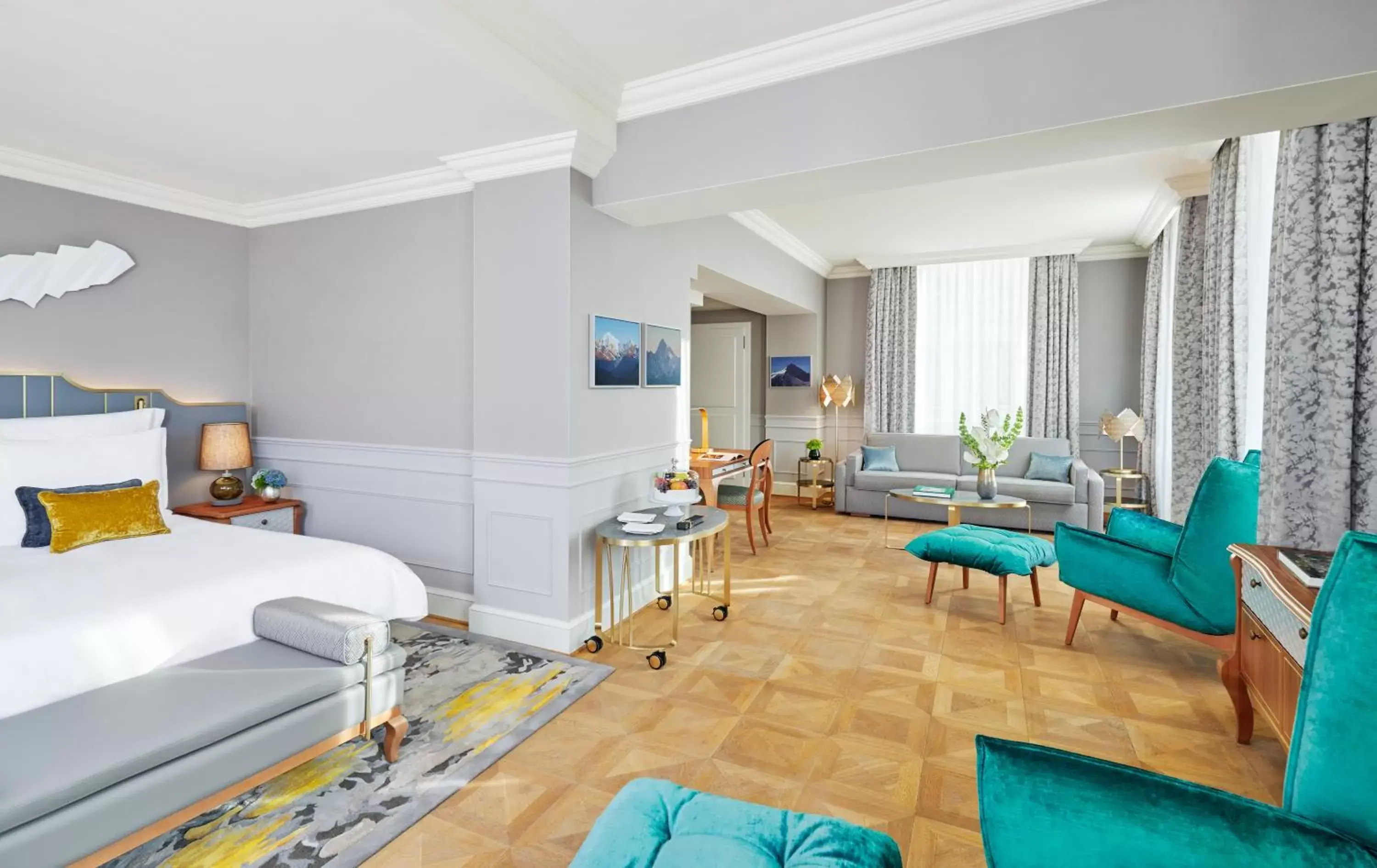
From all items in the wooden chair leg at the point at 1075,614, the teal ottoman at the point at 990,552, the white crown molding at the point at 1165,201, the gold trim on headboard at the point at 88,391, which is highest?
the white crown molding at the point at 1165,201

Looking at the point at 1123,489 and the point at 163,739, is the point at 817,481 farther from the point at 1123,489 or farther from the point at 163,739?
the point at 163,739

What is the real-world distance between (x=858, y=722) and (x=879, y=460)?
4.85m

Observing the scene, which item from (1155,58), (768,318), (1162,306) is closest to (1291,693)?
(1155,58)

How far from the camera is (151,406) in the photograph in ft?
13.8

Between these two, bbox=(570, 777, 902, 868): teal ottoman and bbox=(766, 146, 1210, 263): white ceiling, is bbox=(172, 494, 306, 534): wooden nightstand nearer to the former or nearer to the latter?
bbox=(570, 777, 902, 868): teal ottoman

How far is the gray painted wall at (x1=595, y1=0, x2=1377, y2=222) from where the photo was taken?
217 cm

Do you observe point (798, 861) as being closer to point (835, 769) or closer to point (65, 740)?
point (835, 769)

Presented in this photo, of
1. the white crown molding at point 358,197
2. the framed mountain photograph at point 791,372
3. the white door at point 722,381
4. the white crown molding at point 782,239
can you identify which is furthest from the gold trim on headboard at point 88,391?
the framed mountain photograph at point 791,372

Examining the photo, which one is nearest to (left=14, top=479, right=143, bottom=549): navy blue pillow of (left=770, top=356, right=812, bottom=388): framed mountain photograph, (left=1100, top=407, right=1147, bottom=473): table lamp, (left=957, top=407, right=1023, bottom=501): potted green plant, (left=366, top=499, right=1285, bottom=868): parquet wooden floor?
(left=366, top=499, right=1285, bottom=868): parquet wooden floor

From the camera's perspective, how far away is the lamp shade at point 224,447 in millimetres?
4262

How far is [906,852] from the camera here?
197cm

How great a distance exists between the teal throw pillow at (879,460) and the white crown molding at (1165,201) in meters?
3.19

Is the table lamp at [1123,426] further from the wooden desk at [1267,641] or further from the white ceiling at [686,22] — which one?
the white ceiling at [686,22]

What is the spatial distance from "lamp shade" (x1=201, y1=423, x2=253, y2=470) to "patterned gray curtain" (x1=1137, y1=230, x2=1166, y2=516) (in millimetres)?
7597
